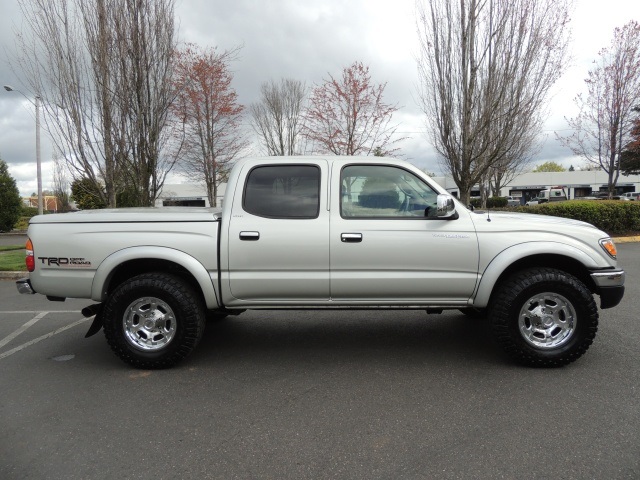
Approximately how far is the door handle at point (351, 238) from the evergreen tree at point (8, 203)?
987 inches

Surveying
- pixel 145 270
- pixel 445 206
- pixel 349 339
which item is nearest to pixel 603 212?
pixel 349 339

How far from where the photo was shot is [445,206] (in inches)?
149

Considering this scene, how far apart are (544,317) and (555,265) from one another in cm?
55

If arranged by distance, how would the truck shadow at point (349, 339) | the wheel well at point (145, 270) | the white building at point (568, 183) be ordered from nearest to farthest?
the wheel well at point (145, 270)
the truck shadow at point (349, 339)
the white building at point (568, 183)

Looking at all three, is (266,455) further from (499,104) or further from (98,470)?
(499,104)

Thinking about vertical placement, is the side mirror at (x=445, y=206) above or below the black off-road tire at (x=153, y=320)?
above

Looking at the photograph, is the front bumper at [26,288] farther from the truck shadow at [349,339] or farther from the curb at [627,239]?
the curb at [627,239]

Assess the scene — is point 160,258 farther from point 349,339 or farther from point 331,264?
point 349,339

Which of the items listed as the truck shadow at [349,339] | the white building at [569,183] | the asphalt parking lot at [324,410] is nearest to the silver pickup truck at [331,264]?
the asphalt parking lot at [324,410]

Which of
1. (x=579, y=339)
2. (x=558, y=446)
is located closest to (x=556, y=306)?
(x=579, y=339)

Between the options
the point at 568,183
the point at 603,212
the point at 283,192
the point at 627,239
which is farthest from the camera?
the point at 568,183

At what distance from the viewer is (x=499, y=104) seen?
39.3 feet

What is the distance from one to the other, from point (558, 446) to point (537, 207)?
13.3 meters

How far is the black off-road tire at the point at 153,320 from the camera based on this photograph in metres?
3.99
